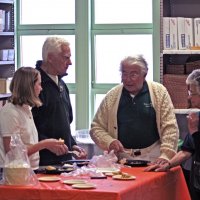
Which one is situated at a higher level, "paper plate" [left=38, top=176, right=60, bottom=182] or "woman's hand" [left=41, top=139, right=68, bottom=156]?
"woman's hand" [left=41, top=139, right=68, bottom=156]

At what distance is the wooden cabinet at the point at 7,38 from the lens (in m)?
5.62

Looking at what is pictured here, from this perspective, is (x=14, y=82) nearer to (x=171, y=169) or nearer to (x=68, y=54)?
(x=68, y=54)

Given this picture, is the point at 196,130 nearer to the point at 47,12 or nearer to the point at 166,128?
the point at 166,128

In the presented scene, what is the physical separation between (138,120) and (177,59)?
1476 millimetres

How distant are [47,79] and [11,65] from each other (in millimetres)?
1757

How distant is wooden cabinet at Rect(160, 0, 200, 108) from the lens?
5078 mm

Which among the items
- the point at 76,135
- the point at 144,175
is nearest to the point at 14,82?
the point at 144,175

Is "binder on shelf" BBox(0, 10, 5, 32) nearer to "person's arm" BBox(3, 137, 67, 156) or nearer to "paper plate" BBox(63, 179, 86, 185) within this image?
"person's arm" BBox(3, 137, 67, 156)

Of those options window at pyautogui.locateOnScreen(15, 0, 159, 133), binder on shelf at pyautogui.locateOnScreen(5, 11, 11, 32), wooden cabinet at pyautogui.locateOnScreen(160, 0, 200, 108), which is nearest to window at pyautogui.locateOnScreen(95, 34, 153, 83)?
window at pyautogui.locateOnScreen(15, 0, 159, 133)

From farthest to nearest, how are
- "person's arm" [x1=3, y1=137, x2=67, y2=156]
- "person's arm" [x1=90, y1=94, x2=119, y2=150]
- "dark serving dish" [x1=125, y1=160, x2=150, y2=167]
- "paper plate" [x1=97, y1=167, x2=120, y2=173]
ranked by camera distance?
"person's arm" [x1=90, y1=94, x2=119, y2=150]
"dark serving dish" [x1=125, y1=160, x2=150, y2=167]
"paper plate" [x1=97, y1=167, x2=120, y2=173]
"person's arm" [x1=3, y1=137, x2=67, y2=156]

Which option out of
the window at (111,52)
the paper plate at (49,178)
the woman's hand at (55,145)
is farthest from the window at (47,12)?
the paper plate at (49,178)

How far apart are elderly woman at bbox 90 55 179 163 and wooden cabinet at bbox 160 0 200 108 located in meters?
0.86

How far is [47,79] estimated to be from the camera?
4.19 metres

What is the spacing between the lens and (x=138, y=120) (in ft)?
13.7
